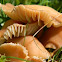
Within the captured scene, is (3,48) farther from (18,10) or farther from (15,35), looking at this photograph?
(18,10)

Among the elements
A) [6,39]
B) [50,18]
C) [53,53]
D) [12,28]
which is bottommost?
[53,53]

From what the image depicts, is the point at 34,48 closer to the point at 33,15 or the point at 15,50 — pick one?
the point at 15,50

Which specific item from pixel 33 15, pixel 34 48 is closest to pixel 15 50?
pixel 34 48

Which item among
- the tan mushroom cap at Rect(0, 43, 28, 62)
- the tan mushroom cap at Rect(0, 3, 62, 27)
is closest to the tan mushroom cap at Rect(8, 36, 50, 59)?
the tan mushroom cap at Rect(0, 43, 28, 62)

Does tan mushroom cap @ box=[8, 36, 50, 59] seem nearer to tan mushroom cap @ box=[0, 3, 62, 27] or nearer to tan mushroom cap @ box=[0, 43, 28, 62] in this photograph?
tan mushroom cap @ box=[0, 43, 28, 62]

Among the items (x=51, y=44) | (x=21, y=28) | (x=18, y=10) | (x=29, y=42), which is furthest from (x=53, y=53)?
(x=18, y=10)

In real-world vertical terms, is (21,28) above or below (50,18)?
below

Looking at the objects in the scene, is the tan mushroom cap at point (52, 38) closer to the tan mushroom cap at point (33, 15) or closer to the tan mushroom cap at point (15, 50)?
the tan mushroom cap at point (33, 15)

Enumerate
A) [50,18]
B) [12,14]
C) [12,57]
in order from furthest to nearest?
[12,14], [50,18], [12,57]
